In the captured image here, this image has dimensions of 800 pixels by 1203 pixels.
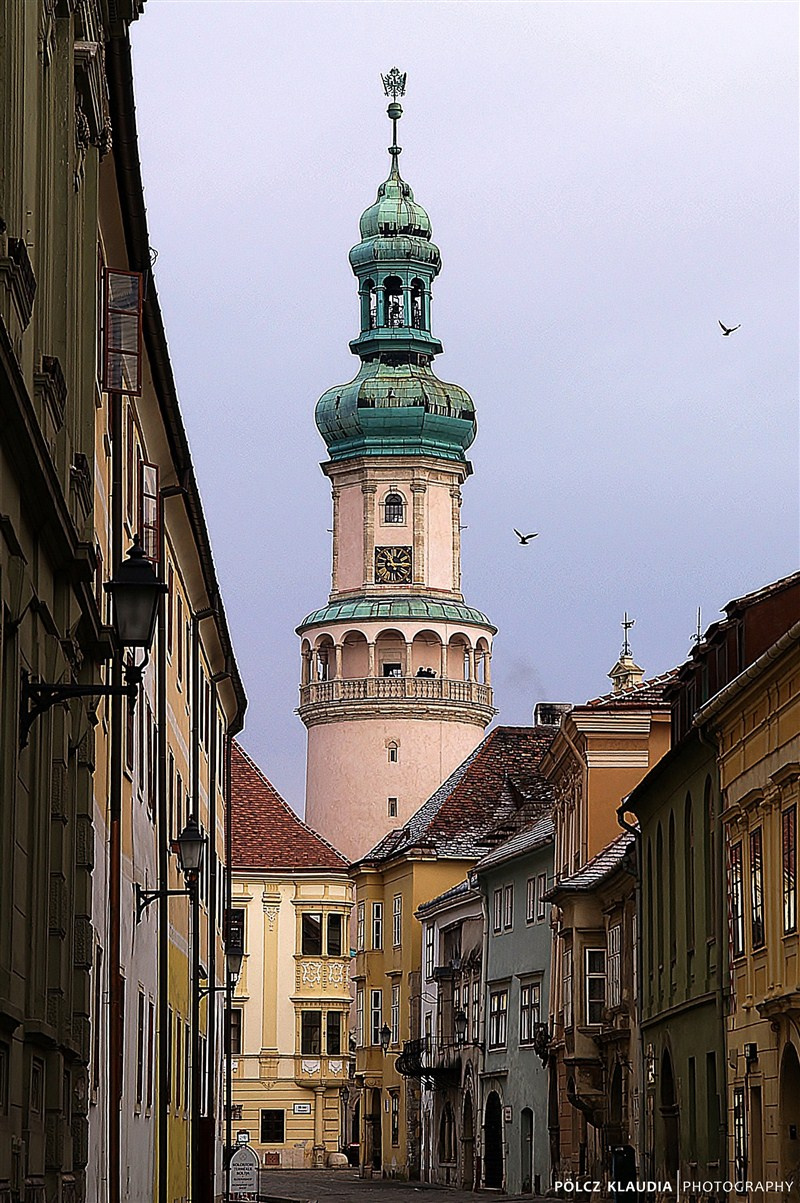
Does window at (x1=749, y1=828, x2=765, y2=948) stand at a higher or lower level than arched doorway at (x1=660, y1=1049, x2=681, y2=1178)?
higher

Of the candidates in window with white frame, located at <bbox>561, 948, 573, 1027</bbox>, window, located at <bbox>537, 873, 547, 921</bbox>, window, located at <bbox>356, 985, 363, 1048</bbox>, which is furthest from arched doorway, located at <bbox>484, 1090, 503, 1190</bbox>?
window, located at <bbox>356, 985, 363, 1048</bbox>

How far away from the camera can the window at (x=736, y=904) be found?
32906 millimetres

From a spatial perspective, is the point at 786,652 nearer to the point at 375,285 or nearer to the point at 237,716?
the point at 237,716

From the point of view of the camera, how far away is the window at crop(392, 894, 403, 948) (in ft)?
294

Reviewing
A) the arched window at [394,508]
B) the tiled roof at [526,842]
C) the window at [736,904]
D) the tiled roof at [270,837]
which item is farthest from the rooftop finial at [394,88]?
the window at [736,904]

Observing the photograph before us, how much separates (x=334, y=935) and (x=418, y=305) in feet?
133

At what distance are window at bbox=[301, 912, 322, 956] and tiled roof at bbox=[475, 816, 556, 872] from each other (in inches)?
1057

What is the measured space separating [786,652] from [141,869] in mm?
8455

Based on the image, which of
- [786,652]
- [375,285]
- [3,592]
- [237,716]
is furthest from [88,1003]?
[375,285]

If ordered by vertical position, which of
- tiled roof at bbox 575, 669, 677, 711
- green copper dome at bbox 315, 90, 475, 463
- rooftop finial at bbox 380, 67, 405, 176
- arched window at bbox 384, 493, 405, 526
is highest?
rooftop finial at bbox 380, 67, 405, 176

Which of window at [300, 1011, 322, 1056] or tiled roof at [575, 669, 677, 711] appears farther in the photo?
window at [300, 1011, 322, 1056]

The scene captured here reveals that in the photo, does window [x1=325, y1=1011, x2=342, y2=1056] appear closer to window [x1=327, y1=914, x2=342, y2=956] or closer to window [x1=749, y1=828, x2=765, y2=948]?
window [x1=327, y1=914, x2=342, y2=956]

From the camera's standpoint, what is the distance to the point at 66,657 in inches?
612

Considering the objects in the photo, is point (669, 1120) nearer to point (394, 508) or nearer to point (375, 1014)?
point (375, 1014)
